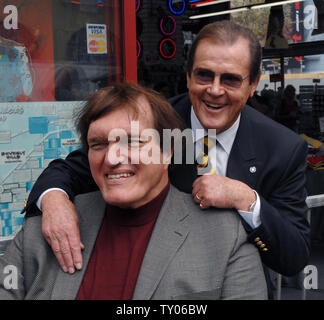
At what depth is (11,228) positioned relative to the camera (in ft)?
11.3

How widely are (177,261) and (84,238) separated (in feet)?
1.32

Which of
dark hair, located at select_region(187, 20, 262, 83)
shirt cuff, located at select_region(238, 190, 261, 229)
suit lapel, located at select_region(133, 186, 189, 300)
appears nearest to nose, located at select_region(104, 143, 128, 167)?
suit lapel, located at select_region(133, 186, 189, 300)

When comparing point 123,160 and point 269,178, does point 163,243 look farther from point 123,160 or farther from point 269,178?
point 269,178

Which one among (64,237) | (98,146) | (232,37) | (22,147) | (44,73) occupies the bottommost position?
(64,237)

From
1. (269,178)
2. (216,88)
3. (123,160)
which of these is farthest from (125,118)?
(269,178)

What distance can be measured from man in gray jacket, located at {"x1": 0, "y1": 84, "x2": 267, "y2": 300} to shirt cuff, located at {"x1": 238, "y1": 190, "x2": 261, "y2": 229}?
4 cm

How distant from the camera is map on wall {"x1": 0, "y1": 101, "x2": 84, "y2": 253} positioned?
3.42m

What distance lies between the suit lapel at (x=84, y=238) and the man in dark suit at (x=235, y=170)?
0.13ft

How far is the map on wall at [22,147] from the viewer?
342 centimetres

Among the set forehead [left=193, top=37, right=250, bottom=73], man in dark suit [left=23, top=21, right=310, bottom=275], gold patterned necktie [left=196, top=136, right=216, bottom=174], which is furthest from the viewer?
gold patterned necktie [left=196, top=136, right=216, bottom=174]

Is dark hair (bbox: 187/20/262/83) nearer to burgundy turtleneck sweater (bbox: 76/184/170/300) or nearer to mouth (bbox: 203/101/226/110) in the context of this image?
mouth (bbox: 203/101/226/110)

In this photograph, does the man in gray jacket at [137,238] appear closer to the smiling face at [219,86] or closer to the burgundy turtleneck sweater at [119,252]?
the burgundy turtleneck sweater at [119,252]

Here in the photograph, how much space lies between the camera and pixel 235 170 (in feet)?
6.95

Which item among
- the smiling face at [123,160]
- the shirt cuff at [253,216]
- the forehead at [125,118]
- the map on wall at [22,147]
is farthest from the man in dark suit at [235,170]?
the map on wall at [22,147]
